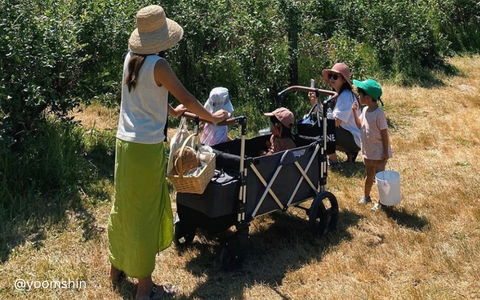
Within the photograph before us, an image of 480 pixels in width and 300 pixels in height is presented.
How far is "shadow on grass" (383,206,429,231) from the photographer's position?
509cm

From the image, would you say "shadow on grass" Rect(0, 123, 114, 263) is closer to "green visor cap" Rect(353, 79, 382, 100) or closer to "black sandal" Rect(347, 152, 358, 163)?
"green visor cap" Rect(353, 79, 382, 100)

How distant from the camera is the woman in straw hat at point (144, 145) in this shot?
3621mm

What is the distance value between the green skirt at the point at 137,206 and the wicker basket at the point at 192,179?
119 mm

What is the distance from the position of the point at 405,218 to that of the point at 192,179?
241 cm

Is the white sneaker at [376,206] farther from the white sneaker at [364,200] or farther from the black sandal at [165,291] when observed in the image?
the black sandal at [165,291]

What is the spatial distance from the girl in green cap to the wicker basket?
1.95 metres

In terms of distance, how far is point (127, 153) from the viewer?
3.71 metres

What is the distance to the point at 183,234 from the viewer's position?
15.2 ft

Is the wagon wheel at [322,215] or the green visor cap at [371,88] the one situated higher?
the green visor cap at [371,88]

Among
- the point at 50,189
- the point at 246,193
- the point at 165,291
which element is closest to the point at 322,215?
the point at 246,193

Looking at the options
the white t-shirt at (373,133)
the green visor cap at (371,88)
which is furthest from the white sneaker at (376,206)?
the green visor cap at (371,88)

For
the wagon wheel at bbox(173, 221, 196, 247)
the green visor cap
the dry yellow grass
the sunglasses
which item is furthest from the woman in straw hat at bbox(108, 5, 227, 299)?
Result: the sunglasses

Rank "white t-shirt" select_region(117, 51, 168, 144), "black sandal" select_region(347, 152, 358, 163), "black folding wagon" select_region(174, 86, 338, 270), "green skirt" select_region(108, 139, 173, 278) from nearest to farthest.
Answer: "white t-shirt" select_region(117, 51, 168, 144), "green skirt" select_region(108, 139, 173, 278), "black folding wagon" select_region(174, 86, 338, 270), "black sandal" select_region(347, 152, 358, 163)

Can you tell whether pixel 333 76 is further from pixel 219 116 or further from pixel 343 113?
pixel 219 116
